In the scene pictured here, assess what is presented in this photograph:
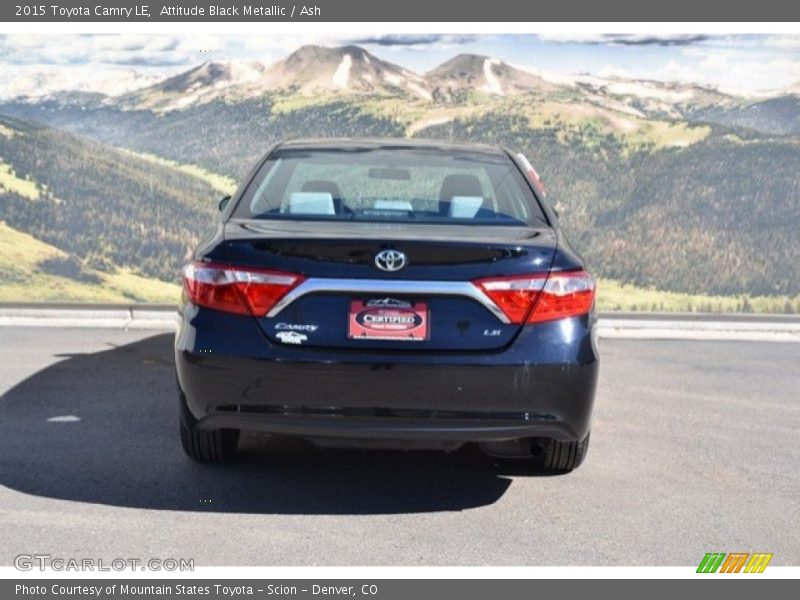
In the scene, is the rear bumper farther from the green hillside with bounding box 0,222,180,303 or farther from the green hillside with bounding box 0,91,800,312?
the green hillside with bounding box 0,91,800,312

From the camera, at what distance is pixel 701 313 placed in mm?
11539

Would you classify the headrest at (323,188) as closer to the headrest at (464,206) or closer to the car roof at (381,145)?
the car roof at (381,145)

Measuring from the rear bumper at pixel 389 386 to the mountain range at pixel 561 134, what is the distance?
298 inches

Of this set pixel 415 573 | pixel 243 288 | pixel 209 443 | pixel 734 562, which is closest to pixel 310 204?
pixel 243 288

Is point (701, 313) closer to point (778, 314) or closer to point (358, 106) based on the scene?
point (778, 314)

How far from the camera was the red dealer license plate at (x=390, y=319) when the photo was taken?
4.79 meters

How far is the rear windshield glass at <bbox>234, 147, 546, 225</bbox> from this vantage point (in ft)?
18.3

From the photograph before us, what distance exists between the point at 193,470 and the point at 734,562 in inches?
96.5

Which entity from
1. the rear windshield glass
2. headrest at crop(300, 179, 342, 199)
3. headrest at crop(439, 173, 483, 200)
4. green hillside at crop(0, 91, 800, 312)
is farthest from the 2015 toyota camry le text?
green hillside at crop(0, 91, 800, 312)

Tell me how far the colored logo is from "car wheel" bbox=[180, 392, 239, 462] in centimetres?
221

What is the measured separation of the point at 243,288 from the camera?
191 inches

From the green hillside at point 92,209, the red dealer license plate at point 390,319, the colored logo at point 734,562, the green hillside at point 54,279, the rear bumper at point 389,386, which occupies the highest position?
the red dealer license plate at point 390,319

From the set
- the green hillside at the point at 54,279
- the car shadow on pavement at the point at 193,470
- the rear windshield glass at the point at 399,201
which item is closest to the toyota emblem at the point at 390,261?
the rear windshield glass at the point at 399,201

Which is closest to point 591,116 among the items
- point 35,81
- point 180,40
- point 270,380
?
point 180,40
